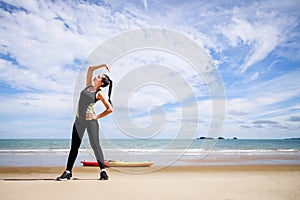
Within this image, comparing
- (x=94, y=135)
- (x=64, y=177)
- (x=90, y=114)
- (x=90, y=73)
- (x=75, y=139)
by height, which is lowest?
(x=64, y=177)

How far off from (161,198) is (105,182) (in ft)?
6.69

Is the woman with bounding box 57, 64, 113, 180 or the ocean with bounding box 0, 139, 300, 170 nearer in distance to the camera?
the woman with bounding box 57, 64, 113, 180

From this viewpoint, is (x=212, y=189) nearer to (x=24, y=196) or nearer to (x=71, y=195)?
(x=71, y=195)

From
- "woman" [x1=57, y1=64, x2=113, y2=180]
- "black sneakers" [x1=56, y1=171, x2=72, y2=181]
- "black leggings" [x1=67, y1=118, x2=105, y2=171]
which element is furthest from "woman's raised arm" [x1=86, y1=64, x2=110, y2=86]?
"black sneakers" [x1=56, y1=171, x2=72, y2=181]

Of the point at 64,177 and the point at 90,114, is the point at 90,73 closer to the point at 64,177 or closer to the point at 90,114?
the point at 90,114

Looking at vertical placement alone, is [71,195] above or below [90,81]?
below

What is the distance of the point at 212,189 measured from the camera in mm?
5789

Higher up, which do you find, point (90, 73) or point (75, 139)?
point (90, 73)

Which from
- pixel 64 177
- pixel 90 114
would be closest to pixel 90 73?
pixel 90 114

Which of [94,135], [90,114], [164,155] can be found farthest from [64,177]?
[164,155]

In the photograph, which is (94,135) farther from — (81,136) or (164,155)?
(164,155)

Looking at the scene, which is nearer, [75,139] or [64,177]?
[64,177]

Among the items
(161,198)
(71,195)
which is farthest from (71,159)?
(161,198)

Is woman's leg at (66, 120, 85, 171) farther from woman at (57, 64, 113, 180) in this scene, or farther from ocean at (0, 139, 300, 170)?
ocean at (0, 139, 300, 170)
